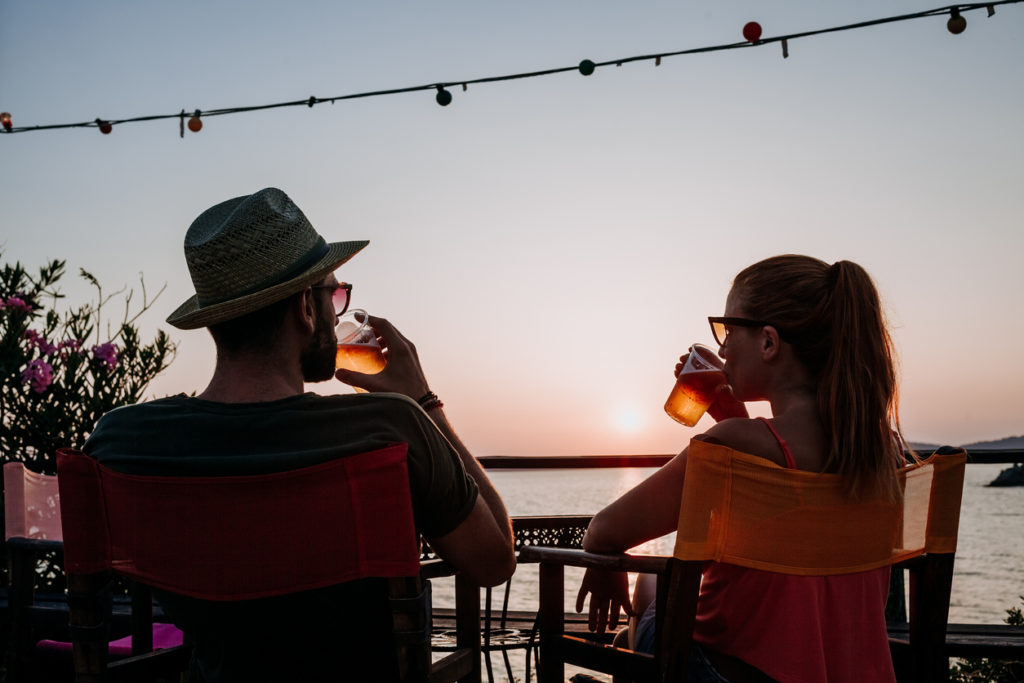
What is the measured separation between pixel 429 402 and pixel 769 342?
72cm

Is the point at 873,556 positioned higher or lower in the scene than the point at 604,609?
higher

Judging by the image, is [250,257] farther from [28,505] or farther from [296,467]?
[28,505]

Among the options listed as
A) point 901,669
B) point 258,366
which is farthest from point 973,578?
point 258,366

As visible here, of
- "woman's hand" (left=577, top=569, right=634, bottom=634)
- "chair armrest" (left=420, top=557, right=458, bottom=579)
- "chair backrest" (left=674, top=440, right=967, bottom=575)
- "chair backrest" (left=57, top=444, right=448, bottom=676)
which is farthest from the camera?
"woman's hand" (left=577, top=569, right=634, bottom=634)

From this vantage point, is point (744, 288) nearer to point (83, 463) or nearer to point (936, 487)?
point (936, 487)

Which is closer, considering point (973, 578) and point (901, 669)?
point (901, 669)

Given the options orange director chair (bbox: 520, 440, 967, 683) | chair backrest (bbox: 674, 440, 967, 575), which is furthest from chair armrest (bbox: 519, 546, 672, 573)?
chair backrest (bbox: 674, 440, 967, 575)

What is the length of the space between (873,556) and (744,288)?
1.95 ft

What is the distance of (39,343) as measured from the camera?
4809 millimetres

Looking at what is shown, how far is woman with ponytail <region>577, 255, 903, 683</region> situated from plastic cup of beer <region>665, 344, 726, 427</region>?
183 mm

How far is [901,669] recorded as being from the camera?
6.22 feet

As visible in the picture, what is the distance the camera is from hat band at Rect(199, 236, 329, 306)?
1399 millimetres

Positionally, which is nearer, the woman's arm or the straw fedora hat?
the straw fedora hat

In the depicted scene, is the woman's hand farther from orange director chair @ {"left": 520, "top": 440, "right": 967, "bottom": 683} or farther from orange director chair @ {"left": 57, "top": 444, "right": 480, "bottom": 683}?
orange director chair @ {"left": 57, "top": 444, "right": 480, "bottom": 683}
